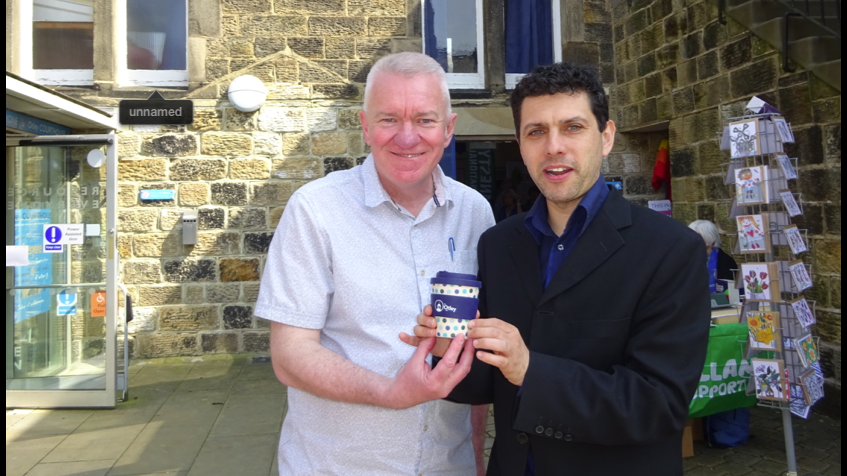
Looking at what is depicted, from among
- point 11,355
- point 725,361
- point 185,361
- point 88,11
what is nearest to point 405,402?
point 725,361

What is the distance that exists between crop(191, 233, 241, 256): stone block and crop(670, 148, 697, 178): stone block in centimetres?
463

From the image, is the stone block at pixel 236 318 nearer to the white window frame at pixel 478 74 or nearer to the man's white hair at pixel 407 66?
the white window frame at pixel 478 74

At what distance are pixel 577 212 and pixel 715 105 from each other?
4913 millimetres

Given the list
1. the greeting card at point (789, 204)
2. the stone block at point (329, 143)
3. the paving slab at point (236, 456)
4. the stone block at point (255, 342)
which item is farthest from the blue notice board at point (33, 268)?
the greeting card at point (789, 204)

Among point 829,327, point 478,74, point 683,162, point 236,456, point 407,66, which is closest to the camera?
point 407,66

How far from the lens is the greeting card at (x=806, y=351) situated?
3805 mm

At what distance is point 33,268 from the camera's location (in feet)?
17.3

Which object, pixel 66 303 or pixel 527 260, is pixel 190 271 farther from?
pixel 527 260

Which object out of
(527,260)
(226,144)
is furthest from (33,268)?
(527,260)

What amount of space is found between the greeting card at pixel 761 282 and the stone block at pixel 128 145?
5.76 m

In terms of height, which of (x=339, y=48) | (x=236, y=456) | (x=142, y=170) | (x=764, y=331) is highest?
(x=339, y=48)

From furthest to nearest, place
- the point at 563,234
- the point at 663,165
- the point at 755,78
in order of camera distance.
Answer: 1. the point at 663,165
2. the point at 755,78
3. the point at 563,234

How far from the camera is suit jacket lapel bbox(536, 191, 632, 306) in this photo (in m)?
1.39

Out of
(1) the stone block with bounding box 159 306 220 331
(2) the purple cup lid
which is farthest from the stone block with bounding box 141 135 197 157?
(2) the purple cup lid
